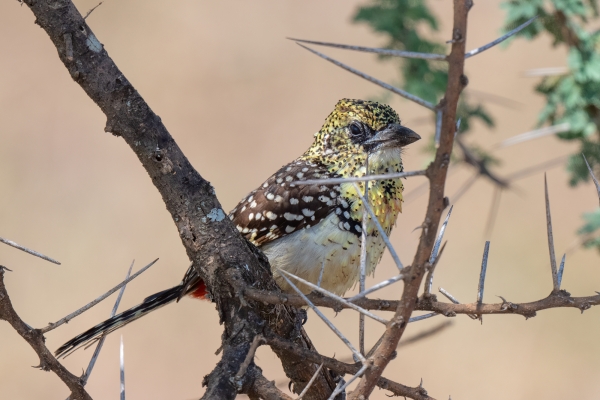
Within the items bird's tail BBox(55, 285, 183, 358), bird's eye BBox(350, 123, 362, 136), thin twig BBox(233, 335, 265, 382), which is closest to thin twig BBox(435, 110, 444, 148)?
thin twig BBox(233, 335, 265, 382)

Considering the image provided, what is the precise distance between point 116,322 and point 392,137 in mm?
1599

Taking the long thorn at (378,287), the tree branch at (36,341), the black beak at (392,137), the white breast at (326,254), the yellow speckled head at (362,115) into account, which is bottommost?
the tree branch at (36,341)

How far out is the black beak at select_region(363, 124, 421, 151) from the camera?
3.35m

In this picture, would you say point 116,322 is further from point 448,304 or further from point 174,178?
point 448,304

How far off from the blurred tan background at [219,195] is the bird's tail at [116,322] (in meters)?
3.66

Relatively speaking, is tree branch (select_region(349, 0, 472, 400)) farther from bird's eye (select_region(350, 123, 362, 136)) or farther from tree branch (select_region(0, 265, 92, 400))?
bird's eye (select_region(350, 123, 362, 136))

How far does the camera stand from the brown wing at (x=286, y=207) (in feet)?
10.7

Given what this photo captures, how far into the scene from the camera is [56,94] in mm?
9930

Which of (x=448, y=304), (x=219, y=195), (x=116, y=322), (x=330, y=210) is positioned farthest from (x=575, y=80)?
(x=219, y=195)

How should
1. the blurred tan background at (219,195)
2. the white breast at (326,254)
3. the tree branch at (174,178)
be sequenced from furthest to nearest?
the blurred tan background at (219,195), the white breast at (326,254), the tree branch at (174,178)

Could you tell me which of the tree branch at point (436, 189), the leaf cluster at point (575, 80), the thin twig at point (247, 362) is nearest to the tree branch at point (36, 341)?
the thin twig at point (247, 362)

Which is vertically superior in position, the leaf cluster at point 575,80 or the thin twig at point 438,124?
the leaf cluster at point 575,80

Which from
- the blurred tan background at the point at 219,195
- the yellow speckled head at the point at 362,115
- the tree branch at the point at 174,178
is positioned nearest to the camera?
the tree branch at the point at 174,178

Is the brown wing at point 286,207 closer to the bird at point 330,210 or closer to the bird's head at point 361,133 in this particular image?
the bird at point 330,210
